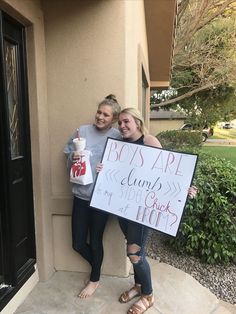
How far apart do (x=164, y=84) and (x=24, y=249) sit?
25.2 ft

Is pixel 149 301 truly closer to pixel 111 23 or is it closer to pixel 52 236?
pixel 52 236

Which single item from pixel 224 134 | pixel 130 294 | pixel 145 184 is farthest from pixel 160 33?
pixel 224 134

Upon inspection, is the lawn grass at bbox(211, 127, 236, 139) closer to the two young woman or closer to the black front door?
the two young woman

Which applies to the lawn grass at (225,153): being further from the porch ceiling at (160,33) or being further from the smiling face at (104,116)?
the smiling face at (104,116)

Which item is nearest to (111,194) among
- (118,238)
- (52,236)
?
(118,238)

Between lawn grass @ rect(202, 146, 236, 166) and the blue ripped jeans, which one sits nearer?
the blue ripped jeans

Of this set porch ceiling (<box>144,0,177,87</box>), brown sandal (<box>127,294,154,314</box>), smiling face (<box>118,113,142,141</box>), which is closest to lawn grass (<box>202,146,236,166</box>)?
porch ceiling (<box>144,0,177,87</box>)

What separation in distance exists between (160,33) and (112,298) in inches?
198

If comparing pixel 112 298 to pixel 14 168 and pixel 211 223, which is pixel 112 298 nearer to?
pixel 14 168

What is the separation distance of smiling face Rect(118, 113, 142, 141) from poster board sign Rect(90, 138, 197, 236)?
0.27 ft

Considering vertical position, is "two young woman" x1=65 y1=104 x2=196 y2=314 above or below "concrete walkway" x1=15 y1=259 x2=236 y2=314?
above

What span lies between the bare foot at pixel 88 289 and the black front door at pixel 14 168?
1.74ft

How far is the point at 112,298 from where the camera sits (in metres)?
3.06

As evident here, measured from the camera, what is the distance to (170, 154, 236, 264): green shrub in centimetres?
405
